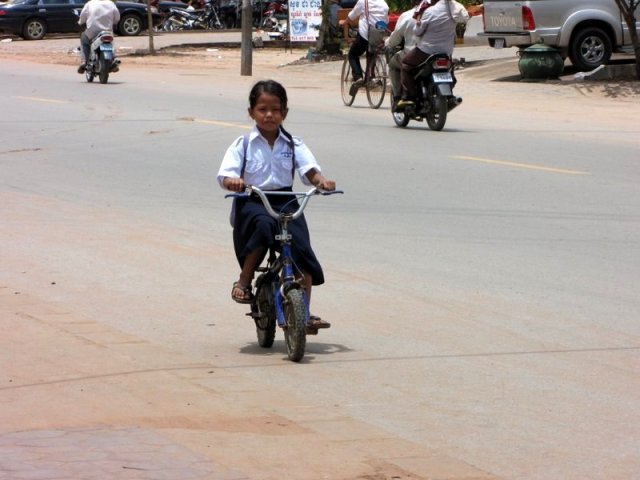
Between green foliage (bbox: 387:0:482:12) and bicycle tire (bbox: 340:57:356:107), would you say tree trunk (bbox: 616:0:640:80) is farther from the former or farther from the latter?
green foliage (bbox: 387:0:482:12)

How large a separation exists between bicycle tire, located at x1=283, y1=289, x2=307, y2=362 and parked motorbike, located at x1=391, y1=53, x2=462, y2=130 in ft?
34.0

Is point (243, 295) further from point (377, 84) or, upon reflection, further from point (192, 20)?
point (192, 20)

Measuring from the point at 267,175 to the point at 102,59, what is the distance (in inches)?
721

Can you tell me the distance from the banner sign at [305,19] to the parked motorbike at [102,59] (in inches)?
379

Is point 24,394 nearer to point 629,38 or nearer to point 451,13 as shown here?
point 451,13

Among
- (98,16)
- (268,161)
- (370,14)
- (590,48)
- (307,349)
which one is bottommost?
(307,349)

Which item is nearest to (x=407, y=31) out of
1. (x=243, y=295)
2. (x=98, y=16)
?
(x=98, y=16)

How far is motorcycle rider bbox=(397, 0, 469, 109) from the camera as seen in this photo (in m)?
16.8

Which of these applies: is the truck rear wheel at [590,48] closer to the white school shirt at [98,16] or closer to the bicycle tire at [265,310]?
the white school shirt at [98,16]

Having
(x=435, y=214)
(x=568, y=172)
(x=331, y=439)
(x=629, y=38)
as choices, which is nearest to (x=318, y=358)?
(x=331, y=439)

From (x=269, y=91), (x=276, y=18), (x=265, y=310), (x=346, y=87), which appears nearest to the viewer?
(x=269, y=91)

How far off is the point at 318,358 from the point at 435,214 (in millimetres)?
4547

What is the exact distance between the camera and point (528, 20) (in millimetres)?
23156

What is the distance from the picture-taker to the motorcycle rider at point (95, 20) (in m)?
25.0
